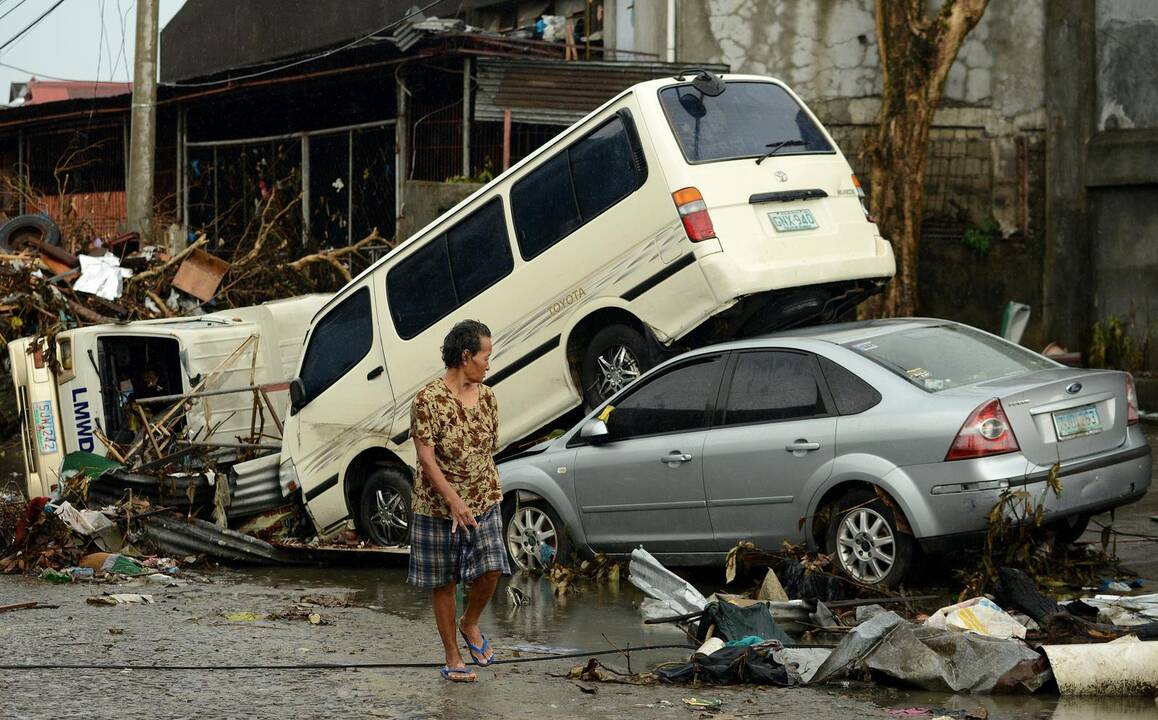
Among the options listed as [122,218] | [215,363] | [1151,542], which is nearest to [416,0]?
[122,218]

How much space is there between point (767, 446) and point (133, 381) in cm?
751

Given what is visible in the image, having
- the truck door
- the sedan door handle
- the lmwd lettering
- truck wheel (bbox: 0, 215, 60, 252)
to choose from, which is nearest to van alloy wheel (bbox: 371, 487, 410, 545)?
the truck door

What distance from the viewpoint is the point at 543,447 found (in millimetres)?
9344

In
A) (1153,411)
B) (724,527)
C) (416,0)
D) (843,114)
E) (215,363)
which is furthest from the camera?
(416,0)

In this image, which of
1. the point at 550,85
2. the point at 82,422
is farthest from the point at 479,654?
the point at 550,85

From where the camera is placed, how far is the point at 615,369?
9.64 metres

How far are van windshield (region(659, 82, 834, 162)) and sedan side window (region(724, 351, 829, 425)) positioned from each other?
1634mm

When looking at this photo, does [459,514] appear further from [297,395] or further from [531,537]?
[297,395]

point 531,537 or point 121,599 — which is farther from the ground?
point 531,537

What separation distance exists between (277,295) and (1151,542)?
1135 cm

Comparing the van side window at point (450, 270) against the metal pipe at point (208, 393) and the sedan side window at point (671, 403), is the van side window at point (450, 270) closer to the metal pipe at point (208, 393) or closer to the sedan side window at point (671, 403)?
the sedan side window at point (671, 403)

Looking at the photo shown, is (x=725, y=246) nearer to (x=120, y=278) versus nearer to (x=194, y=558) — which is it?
(x=194, y=558)

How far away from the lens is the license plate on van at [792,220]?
30.4ft

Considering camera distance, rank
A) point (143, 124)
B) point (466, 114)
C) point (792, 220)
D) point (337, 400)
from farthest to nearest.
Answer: point (143, 124) < point (466, 114) < point (337, 400) < point (792, 220)
